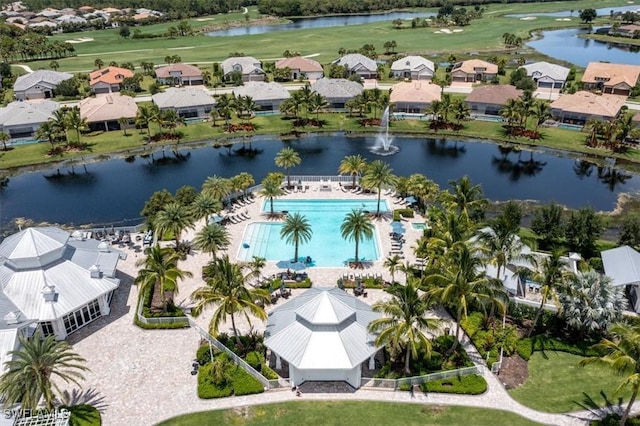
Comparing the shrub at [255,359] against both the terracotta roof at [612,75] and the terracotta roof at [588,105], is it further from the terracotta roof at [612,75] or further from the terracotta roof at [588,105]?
the terracotta roof at [612,75]

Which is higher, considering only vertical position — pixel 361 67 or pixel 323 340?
pixel 361 67

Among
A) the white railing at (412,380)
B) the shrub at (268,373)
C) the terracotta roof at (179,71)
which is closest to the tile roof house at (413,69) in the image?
the terracotta roof at (179,71)

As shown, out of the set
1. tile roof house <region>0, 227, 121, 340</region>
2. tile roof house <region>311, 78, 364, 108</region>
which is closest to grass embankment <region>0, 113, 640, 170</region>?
tile roof house <region>311, 78, 364, 108</region>

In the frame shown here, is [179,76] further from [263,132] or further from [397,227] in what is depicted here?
[397,227]

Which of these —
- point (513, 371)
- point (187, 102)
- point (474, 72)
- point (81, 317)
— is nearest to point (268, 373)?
point (81, 317)

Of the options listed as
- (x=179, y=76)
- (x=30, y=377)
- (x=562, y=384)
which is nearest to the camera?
(x=30, y=377)

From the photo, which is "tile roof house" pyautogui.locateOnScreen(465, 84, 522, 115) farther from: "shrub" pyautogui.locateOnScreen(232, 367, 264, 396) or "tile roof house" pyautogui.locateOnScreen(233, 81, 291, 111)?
"shrub" pyautogui.locateOnScreen(232, 367, 264, 396)
